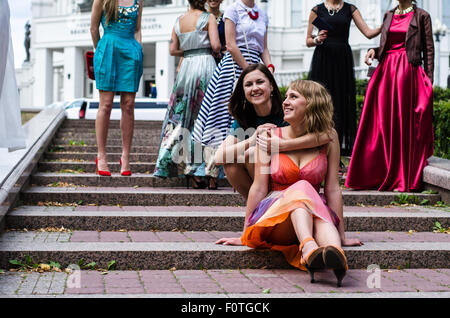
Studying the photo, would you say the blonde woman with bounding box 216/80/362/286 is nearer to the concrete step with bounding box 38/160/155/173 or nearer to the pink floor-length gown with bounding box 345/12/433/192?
the pink floor-length gown with bounding box 345/12/433/192

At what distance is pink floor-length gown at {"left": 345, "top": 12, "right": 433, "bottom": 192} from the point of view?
6.66 m

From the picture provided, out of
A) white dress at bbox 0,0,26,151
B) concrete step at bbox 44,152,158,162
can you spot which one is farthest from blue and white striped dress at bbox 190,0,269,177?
concrete step at bbox 44,152,158,162

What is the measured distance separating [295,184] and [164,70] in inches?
1188

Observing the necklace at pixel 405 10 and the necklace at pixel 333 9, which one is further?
the necklace at pixel 333 9

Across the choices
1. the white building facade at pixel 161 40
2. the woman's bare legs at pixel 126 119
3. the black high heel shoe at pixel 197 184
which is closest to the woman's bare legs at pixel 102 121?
the woman's bare legs at pixel 126 119

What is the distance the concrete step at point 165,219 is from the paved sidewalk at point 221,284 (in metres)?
0.96

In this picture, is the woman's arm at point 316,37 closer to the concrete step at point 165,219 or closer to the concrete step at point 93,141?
the concrete step at point 165,219

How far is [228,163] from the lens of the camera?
14.7ft

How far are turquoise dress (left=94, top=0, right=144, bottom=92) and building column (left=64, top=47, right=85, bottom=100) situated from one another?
31.1 meters

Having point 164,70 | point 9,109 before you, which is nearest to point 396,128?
point 9,109

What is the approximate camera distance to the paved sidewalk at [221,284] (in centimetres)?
358

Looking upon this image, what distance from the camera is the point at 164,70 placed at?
33.7 metres
